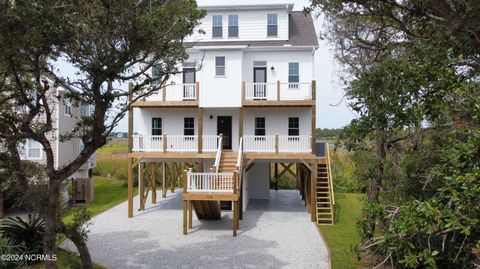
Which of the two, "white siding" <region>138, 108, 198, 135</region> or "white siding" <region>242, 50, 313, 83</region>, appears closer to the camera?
"white siding" <region>242, 50, 313, 83</region>

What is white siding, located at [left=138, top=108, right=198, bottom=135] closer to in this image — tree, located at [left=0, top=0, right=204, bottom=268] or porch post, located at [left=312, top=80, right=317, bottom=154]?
porch post, located at [left=312, top=80, right=317, bottom=154]

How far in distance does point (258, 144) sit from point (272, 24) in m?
7.19

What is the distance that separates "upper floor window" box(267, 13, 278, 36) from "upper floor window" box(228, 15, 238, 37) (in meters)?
1.81

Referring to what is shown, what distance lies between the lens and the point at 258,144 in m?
18.5

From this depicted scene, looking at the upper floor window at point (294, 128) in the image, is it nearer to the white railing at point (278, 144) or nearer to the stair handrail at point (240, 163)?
the white railing at point (278, 144)

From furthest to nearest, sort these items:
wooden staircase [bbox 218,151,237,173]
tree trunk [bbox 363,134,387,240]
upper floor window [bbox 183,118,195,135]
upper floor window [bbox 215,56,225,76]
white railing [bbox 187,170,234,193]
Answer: upper floor window [bbox 183,118,195,135], upper floor window [bbox 215,56,225,76], wooden staircase [bbox 218,151,237,173], white railing [bbox 187,170,234,193], tree trunk [bbox 363,134,387,240]

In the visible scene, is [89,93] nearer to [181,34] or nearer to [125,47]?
[125,47]

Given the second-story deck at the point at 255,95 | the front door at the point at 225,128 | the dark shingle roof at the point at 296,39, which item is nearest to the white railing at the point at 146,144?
the second-story deck at the point at 255,95

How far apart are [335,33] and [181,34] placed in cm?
756

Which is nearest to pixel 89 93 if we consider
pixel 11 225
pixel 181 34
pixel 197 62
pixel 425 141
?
pixel 181 34

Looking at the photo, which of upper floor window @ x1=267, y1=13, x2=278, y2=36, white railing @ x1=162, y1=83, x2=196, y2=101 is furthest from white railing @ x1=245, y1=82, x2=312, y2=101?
upper floor window @ x1=267, y1=13, x2=278, y2=36

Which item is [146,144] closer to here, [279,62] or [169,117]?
[169,117]

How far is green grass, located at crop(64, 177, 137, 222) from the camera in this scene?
68.6 ft

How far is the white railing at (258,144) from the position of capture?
1845 centimetres
